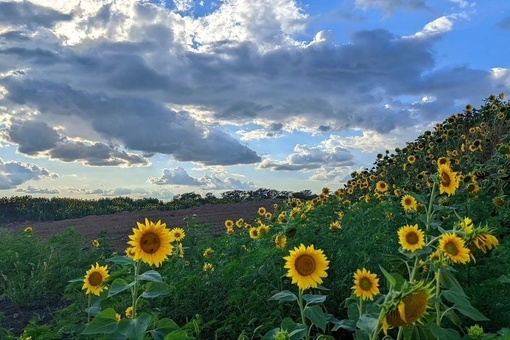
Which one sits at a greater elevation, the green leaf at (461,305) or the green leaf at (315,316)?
the green leaf at (461,305)

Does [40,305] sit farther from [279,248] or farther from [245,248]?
[279,248]

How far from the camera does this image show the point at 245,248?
5559 mm

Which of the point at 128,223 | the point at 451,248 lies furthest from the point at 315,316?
the point at 128,223

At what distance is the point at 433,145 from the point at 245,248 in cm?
693

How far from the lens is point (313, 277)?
2943 millimetres

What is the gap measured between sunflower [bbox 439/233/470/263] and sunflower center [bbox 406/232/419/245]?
1.25ft

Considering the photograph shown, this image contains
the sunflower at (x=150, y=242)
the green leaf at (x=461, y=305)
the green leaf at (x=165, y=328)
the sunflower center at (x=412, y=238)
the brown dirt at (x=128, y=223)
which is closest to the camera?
the green leaf at (x=461, y=305)

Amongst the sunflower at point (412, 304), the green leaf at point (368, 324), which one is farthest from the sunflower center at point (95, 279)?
the sunflower at point (412, 304)

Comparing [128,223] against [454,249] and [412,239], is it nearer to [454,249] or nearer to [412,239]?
[412,239]

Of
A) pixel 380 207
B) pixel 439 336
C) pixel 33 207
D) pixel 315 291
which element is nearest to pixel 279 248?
pixel 315 291

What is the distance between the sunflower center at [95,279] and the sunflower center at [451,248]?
2.17m

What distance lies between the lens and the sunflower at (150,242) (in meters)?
3.05

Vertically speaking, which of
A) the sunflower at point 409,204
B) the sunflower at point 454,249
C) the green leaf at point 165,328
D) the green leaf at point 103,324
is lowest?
the green leaf at point 165,328

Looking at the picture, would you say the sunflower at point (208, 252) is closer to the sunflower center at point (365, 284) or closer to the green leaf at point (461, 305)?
the sunflower center at point (365, 284)
